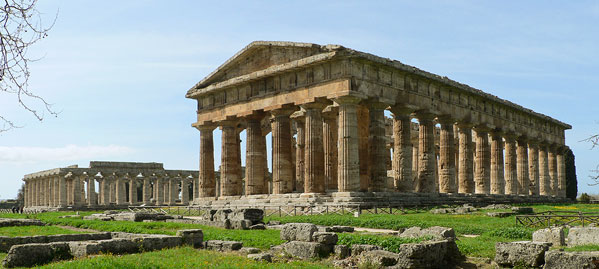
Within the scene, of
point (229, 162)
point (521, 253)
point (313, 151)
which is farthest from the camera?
point (229, 162)

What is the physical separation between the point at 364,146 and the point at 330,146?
244 centimetres

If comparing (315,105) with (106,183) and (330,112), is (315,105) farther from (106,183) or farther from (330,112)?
(106,183)

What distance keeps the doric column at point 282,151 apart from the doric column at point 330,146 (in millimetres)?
2519

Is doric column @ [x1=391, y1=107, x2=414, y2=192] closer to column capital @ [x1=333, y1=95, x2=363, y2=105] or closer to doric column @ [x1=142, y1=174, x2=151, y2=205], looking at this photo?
column capital @ [x1=333, y1=95, x2=363, y2=105]

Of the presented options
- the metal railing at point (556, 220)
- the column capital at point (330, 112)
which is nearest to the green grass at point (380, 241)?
the metal railing at point (556, 220)

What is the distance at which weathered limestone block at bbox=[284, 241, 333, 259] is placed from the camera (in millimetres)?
15734

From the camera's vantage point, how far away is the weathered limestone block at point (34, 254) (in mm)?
14016

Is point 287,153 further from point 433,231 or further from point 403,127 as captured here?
point 433,231

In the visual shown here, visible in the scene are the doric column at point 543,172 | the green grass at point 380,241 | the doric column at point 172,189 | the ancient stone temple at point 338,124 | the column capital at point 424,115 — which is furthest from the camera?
the doric column at point 172,189

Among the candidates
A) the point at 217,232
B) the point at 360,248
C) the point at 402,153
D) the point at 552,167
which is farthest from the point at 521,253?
the point at 552,167

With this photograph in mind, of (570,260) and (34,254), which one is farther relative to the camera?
(34,254)

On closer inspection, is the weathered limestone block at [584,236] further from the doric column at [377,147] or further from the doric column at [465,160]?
the doric column at [465,160]

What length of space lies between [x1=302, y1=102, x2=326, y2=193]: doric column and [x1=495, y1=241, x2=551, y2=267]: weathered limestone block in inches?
897

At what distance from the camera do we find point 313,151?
3716 centimetres
